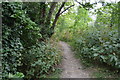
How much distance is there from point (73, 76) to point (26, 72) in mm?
1642

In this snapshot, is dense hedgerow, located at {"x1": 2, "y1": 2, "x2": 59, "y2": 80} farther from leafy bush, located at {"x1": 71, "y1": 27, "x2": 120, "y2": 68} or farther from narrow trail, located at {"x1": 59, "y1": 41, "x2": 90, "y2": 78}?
leafy bush, located at {"x1": 71, "y1": 27, "x2": 120, "y2": 68}

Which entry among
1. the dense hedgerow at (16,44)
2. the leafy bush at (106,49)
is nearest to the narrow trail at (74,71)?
the leafy bush at (106,49)

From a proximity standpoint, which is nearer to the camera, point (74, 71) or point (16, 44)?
point (16, 44)

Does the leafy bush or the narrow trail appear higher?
the leafy bush

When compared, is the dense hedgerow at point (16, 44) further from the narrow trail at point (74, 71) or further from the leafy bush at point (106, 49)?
the leafy bush at point (106, 49)

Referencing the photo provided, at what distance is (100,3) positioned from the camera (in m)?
5.06

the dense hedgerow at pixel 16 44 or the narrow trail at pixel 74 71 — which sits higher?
the dense hedgerow at pixel 16 44

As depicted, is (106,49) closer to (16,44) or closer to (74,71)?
(74,71)

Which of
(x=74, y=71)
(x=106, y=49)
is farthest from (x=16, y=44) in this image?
(x=106, y=49)

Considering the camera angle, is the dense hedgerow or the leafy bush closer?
the dense hedgerow

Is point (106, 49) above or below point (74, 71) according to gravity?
above

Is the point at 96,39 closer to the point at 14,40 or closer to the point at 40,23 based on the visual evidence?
the point at 40,23

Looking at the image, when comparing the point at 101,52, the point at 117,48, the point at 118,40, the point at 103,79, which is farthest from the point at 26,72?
the point at 118,40

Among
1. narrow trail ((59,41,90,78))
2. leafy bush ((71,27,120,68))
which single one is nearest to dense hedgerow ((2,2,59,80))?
narrow trail ((59,41,90,78))
